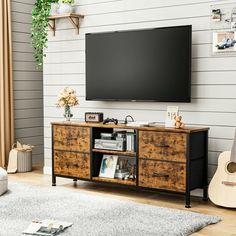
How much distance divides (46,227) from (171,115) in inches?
66.5

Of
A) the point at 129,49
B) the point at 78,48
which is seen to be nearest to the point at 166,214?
the point at 129,49

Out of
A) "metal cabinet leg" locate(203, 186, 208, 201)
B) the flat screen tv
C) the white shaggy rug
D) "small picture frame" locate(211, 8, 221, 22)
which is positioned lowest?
the white shaggy rug

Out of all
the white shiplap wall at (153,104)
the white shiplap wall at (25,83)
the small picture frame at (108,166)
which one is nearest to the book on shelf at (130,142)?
the small picture frame at (108,166)

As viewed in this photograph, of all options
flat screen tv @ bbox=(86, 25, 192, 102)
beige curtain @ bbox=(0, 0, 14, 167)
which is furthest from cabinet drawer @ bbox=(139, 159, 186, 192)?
beige curtain @ bbox=(0, 0, 14, 167)

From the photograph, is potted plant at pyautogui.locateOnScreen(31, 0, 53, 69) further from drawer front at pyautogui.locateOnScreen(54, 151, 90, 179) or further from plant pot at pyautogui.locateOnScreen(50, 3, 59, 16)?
drawer front at pyautogui.locateOnScreen(54, 151, 90, 179)

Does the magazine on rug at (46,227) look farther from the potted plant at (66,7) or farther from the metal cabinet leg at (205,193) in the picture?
the potted plant at (66,7)

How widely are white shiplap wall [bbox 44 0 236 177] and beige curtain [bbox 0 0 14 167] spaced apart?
66cm

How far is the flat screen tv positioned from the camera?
16.2 ft

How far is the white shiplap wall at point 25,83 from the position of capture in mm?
6809

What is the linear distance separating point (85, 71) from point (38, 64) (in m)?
1.08

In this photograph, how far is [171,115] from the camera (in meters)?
4.86

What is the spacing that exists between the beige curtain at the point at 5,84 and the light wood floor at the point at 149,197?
1.81ft

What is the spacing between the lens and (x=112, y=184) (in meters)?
5.35

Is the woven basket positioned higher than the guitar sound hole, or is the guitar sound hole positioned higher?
the guitar sound hole
